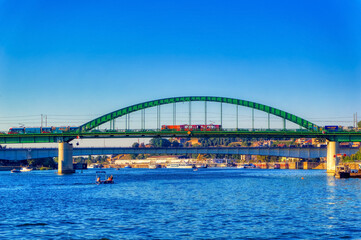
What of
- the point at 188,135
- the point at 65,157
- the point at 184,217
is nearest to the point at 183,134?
the point at 188,135

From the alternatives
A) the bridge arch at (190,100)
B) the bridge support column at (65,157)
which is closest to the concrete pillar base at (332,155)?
the bridge arch at (190,100)

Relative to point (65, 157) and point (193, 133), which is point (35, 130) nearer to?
point (65, 157)

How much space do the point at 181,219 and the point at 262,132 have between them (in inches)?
3955

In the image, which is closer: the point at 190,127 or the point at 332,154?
the point at 332,154

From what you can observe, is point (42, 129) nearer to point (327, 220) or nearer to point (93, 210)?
point (93, 210)

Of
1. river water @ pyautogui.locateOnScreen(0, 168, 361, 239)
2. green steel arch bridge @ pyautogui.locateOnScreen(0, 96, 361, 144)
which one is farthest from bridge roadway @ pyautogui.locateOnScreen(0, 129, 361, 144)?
river water @ pyautogui.locateOnScreen(0, 168, 361, 239)

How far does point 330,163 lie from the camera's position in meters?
147

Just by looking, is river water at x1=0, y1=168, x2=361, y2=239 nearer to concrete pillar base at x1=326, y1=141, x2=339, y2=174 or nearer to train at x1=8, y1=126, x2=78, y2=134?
concrete pillar base at x1=326, y1=141, x2=339, y2=174

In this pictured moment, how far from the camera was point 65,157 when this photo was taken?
154m

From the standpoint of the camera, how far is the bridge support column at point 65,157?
499ft

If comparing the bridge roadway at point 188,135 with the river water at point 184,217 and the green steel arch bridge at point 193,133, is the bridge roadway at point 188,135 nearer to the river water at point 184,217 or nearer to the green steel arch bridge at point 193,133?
the green steel arch bridge at point 193,133

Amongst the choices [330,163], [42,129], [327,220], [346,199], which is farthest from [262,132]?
[327,220]

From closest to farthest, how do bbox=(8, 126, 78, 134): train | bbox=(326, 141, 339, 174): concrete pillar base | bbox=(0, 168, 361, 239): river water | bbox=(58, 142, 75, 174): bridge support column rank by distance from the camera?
bbox=(0, 168, 361, 239): river water, bbox=(326, 141, 339, 174): concrete pillar base, bbox=(58, 142, 75, 174): bridge support column, bbox=(8, 126, 78, 134): train

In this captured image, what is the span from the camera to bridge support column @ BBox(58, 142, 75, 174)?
152000mm
